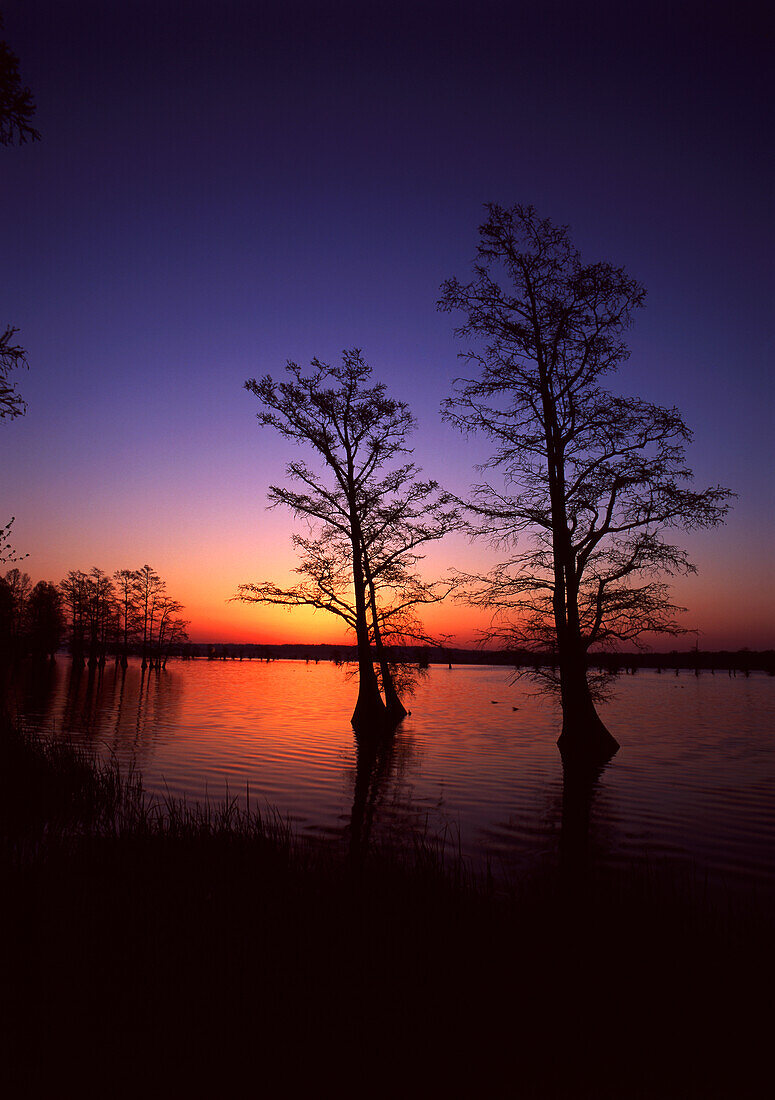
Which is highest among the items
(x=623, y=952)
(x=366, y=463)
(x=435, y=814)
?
(x=366, y=463)

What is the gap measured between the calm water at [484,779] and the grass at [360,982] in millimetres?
1815

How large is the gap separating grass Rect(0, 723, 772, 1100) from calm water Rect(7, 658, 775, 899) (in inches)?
71.4

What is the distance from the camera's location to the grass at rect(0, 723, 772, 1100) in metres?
3.40

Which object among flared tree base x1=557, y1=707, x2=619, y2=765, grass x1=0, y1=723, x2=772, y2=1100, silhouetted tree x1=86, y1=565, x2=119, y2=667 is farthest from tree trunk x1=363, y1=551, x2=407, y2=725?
silhouetted tree x1=86, y1=565, x2=119, y2=667

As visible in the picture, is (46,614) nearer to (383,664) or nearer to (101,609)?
(101,609)

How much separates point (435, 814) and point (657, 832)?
12.9 feet

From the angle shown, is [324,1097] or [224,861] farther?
[224,861]

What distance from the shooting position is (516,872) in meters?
7.66

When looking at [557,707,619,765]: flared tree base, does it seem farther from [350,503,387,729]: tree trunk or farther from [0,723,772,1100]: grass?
[0,723,772,1100]: grass

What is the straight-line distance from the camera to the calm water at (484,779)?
935cm

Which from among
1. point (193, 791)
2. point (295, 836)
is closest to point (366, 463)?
point (193, 791)

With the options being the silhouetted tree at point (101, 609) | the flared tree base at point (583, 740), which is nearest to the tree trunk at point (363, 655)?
the flared tree base at point (583, 740)

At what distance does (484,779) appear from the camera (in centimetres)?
1469

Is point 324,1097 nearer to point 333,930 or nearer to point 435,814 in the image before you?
point 333,930
